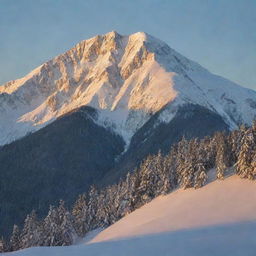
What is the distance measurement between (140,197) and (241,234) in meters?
46.7

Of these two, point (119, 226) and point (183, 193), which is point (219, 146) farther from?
point (119, 226)

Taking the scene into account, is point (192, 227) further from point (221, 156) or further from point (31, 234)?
point (31, 234)

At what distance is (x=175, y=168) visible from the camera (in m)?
84.1

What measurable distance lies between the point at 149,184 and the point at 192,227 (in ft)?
121

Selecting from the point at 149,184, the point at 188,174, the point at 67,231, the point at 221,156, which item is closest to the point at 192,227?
the point at 221,156

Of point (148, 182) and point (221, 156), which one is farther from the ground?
point (148, 182)

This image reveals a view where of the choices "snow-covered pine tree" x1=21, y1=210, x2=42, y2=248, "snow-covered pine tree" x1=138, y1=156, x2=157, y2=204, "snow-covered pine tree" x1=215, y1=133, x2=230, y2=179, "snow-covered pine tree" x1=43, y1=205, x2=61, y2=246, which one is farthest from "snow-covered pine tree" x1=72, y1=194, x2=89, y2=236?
"snow-covered pine tree" x1=215, y1=133, x2=230, y2=179

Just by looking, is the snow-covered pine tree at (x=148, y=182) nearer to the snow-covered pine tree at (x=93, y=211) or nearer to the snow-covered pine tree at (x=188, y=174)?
the snow-covered pine tree at (x=188, y=174)

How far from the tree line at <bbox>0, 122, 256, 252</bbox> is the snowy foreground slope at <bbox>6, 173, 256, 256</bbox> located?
10.9ft

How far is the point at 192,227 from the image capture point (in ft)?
158

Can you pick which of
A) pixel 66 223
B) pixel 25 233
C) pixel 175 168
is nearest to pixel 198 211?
pixel 175 168

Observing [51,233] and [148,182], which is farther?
[148,182]

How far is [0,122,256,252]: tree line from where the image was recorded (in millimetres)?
71875

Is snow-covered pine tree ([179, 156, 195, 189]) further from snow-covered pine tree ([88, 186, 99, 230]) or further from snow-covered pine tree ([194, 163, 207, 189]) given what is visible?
snow-covered pine tree ([88, 186, 99, 230])
